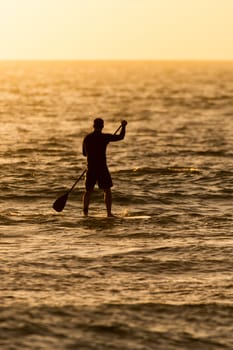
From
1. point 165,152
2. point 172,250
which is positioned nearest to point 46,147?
point 165,152

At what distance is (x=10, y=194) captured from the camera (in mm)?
18438

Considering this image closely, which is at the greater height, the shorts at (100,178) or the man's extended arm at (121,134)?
the man's extended arm at (121,134)

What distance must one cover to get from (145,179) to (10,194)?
423 cm

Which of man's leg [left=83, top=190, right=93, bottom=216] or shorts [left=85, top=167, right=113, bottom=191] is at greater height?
shorts [left=85, top=167, right=113, bottom=191]

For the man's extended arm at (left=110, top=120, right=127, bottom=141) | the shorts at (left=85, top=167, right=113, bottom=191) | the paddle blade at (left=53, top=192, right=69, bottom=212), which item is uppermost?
the man's extended arm at (left=110, top=120, right=127, bottom=141)

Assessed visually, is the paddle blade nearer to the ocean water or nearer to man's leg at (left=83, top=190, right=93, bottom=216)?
the ocean water

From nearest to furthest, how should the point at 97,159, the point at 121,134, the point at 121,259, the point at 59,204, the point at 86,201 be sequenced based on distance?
the point at 121,259 → the point at 121,134 → the point at 97,159 → the point at 86,201 → the point at 59,204

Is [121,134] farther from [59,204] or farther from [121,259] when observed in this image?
[121,259]

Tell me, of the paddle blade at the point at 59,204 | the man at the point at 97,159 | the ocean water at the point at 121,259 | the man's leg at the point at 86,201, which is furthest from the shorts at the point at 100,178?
the paddle blade at the point at 59,204

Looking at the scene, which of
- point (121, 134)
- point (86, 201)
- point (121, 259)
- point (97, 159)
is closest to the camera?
point (121, 259)

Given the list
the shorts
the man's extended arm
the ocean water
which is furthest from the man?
the ocean water

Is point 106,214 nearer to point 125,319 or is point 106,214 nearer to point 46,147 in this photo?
point 125,319

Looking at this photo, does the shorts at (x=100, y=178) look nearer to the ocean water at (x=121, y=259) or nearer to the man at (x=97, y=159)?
the man at (x=97, y=159)

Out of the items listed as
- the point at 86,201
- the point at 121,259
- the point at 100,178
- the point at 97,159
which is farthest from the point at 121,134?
the point at 121,259
